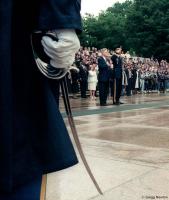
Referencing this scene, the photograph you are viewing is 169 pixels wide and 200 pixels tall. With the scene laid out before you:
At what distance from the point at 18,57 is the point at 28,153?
0.38m

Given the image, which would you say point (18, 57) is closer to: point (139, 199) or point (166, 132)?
point (139, 199)

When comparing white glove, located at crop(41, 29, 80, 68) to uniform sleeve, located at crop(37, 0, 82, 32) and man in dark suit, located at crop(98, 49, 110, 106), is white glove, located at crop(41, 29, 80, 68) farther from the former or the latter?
man in dark suit, located at crop(98, 49, 110, 106)

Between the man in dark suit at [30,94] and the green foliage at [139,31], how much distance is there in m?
37.3

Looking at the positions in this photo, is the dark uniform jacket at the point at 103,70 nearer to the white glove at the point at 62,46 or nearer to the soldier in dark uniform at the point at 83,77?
the soldier in dark uniform at the point at 83,77

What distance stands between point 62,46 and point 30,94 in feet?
0.74

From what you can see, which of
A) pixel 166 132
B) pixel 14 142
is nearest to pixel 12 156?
pixel 14 142

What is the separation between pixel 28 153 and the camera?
71.8 inches

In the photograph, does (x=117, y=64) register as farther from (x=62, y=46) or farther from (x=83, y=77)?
(x=62, y=46)

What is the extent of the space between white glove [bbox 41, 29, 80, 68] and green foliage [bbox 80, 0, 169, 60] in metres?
37.3

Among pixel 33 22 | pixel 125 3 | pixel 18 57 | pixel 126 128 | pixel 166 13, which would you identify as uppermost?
pixel 125 3

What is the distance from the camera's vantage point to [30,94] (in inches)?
72.3

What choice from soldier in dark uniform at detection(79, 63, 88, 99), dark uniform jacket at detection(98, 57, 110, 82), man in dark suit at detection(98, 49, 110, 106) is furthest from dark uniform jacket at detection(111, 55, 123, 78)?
soldier in dark uniform at detection(79, 63, 88, 99)

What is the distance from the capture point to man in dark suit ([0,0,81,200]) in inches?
67.6

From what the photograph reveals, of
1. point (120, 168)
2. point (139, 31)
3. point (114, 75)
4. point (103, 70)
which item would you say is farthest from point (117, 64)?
point (139, 31)
